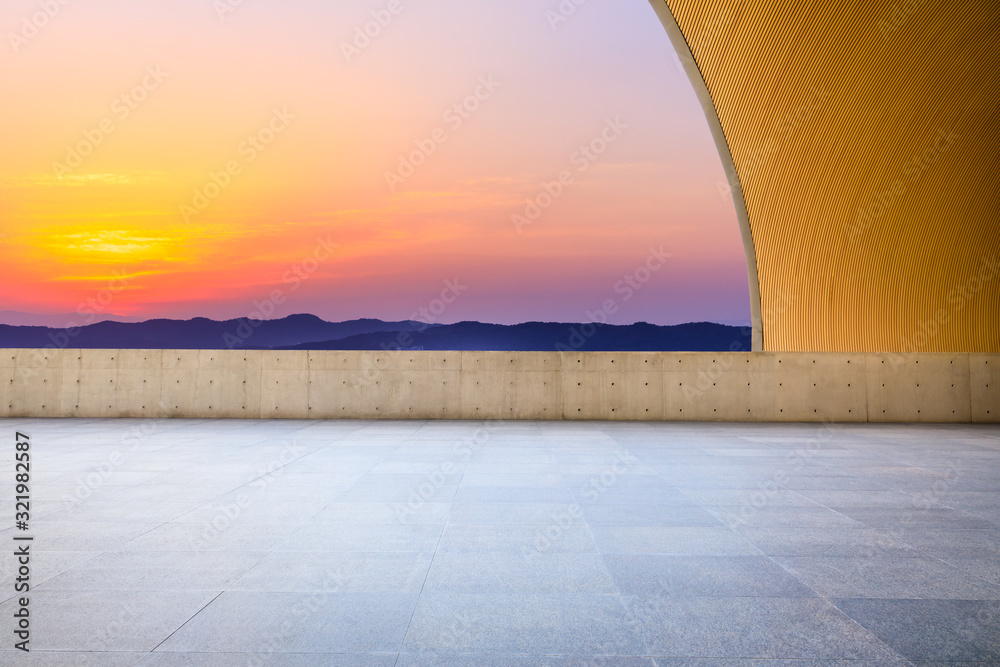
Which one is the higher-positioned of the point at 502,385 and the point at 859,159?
the point at 859,159

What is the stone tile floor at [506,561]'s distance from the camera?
3.21 m

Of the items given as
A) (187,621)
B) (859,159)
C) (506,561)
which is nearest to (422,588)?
(506,561)

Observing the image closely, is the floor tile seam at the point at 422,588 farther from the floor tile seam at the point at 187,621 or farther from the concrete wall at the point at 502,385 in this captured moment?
the concrete wall at the point at 502,385

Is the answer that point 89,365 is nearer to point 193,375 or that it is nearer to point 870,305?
point 193,375

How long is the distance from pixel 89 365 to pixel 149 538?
11.9 metres

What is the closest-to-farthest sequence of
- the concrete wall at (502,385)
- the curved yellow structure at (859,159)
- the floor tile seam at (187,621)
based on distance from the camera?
the floor tile seam at (187,621) < the concrete wall at (502,385) < the curved yellow structure at (859,159)

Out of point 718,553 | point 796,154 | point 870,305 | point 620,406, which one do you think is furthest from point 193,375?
point 870,305

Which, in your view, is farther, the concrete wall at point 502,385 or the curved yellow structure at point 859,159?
the curved yellow structure at point 859,159

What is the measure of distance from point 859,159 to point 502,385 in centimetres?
1632

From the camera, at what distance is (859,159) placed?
73.0 ft

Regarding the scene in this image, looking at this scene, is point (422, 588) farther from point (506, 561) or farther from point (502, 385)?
point (502, 385)

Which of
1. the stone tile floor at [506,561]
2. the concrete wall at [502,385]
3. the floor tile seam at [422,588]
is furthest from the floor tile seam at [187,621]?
the concrete wall at [502,385]

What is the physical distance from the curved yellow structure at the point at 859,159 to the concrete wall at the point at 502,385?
8.16 metres

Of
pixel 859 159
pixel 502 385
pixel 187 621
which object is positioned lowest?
pixel 187 621
